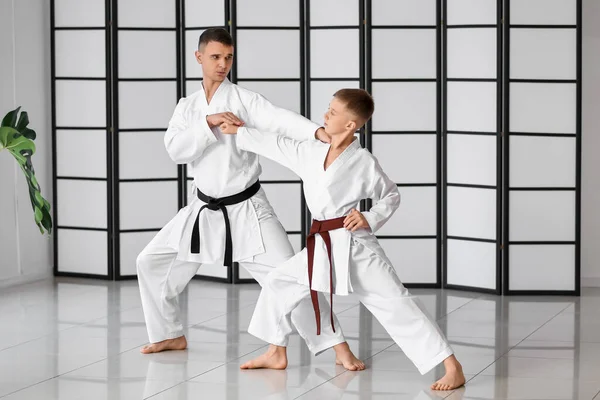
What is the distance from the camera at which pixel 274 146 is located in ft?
14.0

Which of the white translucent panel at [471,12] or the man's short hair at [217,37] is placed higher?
the white translucent panel at [471,12]

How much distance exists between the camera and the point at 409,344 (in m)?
4.07

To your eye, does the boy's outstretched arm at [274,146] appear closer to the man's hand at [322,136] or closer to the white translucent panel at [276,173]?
the man's hand at [322,136]

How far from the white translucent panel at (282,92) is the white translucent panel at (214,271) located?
1158 mm

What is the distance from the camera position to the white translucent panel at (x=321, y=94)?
657 cm

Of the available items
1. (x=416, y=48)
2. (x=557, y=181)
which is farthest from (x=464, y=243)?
(x=416, y=48)

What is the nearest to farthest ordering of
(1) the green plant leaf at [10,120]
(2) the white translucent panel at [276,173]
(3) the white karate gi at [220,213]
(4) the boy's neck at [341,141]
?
(4) the boy's neck at [341,141] < (3) the white karate gi at [220,213] < (1) the green plant leaf at [10,120] < (2) the white translucent panel at [276,173]

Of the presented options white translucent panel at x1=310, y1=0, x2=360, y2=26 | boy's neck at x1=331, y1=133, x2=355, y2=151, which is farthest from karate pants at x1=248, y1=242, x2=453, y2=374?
white translucent panel at x1=310, y1=0, x2=360, y2=26

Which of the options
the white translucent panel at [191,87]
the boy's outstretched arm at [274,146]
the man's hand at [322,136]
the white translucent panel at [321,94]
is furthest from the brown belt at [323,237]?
the white translucent panel at [191,87]

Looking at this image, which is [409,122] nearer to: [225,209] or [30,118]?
[225,209]

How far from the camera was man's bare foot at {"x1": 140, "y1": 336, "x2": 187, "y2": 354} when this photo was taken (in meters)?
4.74

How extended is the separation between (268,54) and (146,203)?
4.28ft

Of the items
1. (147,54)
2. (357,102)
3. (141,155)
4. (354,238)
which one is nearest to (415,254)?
(141,155)

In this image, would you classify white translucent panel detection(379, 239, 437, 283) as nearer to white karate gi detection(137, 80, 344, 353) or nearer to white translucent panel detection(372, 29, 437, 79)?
white translucent panel detection(372, 29, 437, 79)
